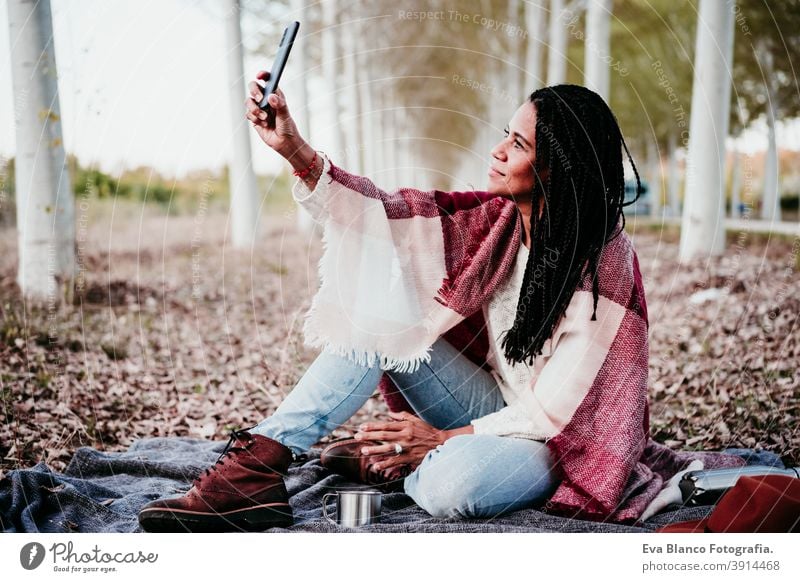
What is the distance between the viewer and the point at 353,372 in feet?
7.48

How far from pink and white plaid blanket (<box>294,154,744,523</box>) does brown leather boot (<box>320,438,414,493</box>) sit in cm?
18

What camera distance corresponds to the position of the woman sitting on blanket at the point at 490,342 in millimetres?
2203

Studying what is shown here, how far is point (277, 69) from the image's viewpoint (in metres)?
2.07

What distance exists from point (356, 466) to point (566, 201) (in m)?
1.00

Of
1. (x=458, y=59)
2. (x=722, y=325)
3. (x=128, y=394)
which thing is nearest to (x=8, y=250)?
(x=128, y=394)

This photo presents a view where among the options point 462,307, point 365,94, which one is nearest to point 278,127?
point 462,307

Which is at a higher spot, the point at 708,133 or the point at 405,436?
the point at 708,133

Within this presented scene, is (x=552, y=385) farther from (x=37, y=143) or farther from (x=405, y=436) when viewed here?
(x=37, y=143)

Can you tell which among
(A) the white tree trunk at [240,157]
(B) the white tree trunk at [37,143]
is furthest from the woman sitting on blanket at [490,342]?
(A) the white tree trunk at [240,157]

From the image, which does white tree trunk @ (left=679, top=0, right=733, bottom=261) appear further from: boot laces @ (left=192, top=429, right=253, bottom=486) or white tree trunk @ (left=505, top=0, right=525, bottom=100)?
white tree trunk @ (left=505, top=0, right=525, bottom=100)

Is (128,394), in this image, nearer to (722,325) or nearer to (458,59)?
(722,325)

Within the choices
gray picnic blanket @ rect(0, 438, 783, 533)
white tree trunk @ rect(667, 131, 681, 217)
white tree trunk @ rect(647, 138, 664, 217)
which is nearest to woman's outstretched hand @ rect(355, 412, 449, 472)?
gray picnic blanket @ rect(0, 438, 783, 533)
